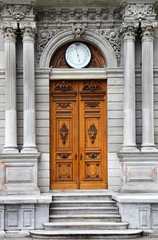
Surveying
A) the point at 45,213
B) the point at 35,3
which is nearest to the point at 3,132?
the point at 45,213

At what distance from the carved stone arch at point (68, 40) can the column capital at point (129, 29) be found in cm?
60

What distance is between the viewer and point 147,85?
13.8 m

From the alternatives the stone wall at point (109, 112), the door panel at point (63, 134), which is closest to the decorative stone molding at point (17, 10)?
the stone wall at point (109, 112)

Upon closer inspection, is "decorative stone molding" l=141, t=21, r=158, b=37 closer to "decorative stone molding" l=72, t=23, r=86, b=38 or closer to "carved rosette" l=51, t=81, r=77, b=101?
"decorative stone molding" l=72, t=23, r=86, b=38

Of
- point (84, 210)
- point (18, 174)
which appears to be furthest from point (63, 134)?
point (84, 210)

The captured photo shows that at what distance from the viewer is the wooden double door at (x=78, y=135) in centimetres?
1429

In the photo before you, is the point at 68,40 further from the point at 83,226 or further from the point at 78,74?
the point at 83,226

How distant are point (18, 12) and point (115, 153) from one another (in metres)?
4.53

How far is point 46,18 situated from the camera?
1424 cm

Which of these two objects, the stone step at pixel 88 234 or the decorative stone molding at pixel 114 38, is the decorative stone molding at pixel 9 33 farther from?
the stone step at pixel 88 234

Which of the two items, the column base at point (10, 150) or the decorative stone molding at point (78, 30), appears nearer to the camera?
the column base at point (10, 150)

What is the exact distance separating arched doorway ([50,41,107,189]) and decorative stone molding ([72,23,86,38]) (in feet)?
1.47

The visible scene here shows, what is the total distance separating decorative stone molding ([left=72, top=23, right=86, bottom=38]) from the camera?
1415 cm

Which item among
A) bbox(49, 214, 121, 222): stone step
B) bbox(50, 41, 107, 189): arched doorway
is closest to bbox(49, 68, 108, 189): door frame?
bbox(50, 41, 107, 189): arched doorway
